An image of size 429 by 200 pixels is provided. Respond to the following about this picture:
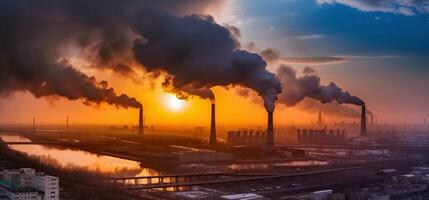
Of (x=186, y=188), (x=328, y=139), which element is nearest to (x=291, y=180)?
(x=186, y=188)

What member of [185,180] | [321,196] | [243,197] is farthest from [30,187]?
[321,196]

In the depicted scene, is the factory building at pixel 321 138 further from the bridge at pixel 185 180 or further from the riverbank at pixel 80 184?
the riverbank at pixel 80 184

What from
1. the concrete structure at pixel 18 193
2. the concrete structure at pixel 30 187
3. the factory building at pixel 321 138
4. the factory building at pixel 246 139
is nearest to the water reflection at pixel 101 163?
the concrete structure at pixel 30 187

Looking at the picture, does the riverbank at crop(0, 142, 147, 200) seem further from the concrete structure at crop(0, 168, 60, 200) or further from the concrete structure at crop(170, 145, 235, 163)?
the concrete structure at crop(170, 145, 235, 163)

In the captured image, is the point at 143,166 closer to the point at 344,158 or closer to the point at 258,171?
the point at 258,171

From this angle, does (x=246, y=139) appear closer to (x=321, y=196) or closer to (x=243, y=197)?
(x=321, y=196)

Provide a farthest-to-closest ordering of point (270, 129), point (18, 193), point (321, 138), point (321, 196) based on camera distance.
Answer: point (321, 138) < point (270, 129) < point (321, 196) < point (18, 193)

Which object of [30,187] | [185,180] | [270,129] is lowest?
[185,180]

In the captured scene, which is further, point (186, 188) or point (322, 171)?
point (322, 171)
